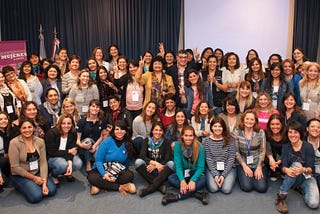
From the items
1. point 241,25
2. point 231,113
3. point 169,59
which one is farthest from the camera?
point 241,25

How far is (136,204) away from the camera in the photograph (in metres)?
3.41

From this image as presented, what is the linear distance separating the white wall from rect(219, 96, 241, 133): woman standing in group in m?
3.77

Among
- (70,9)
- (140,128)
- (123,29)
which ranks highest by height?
(70,9)

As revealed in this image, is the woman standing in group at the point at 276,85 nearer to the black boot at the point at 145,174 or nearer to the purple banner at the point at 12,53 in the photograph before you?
the black boot at the point at 145,174

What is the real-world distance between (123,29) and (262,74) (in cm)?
433

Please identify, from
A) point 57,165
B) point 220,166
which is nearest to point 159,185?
point 220,166

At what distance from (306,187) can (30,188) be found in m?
2.84

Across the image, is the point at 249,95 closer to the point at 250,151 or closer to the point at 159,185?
the point at 250,151

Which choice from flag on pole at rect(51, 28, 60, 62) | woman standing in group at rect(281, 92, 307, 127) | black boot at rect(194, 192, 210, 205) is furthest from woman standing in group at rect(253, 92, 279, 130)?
flag on pole at rect(51, 28, 60, 62)

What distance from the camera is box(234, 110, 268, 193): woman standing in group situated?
3688 millimetres

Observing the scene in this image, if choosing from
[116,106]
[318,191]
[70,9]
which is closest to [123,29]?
[70,9]

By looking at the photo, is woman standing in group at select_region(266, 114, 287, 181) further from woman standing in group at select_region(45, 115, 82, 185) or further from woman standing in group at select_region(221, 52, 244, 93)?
woman standing in group at select_region(45, 115, 82, 185)

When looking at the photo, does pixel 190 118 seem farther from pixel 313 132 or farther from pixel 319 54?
pixel 319 54

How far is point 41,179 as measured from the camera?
3.55 meters
